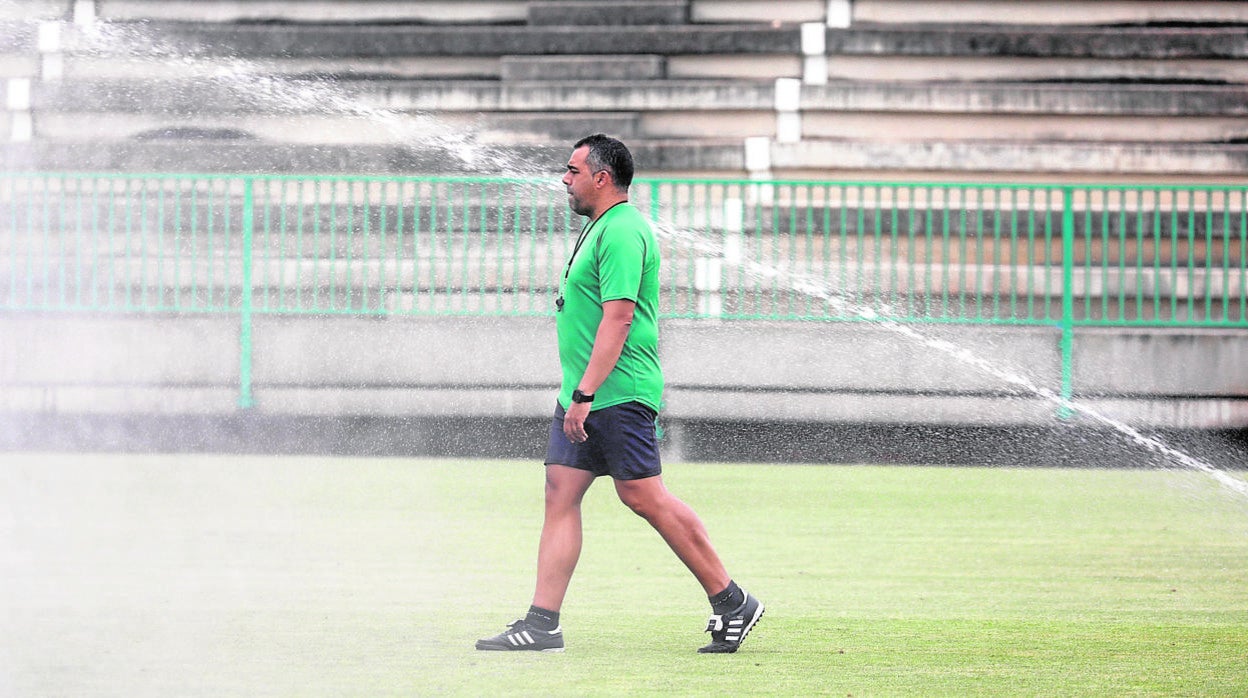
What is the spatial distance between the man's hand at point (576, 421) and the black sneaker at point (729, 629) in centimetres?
69

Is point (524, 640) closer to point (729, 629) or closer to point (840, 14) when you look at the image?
point (729, 629)

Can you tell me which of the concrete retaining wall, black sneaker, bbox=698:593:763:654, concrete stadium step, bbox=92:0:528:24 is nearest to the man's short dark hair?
black sneaker, bbox=698:593:763:654

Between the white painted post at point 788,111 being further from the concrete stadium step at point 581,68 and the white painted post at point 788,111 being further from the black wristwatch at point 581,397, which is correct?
the black wristwatch at point 581,397

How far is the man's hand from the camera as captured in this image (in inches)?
206

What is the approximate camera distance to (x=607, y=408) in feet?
17.4

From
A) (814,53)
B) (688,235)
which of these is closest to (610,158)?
(688,235)

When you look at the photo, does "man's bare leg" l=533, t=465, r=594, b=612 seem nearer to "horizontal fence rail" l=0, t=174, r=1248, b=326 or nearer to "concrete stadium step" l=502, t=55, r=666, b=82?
"horizontal fence rail" l=0, t=174, r=1248, b=326

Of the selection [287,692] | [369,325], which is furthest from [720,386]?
[287,692]

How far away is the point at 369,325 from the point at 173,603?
627cm

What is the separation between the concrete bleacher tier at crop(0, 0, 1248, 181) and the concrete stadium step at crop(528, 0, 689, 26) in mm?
18

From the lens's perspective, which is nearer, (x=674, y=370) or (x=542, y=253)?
(x=674, y=370)

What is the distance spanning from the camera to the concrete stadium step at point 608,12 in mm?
15062

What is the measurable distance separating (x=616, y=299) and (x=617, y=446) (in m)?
0.45

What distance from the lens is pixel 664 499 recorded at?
210 inches
